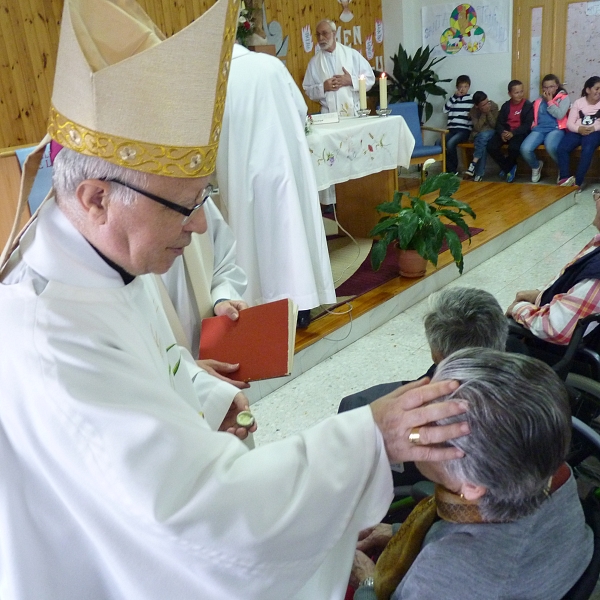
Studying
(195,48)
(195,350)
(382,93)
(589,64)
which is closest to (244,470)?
(195,48)

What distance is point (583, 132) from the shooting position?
6371mm

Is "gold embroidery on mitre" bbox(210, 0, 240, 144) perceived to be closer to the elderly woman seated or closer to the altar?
the elderly woman seated

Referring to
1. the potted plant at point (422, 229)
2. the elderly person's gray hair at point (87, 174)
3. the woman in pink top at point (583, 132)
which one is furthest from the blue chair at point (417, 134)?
the elderly person's gray hair at point (87, 174)

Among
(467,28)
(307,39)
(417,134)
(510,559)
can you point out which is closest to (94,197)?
(510,559)

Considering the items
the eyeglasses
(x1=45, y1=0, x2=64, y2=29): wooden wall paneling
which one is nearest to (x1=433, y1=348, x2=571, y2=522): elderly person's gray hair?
the eyeglasses

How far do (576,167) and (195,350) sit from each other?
20.4ft

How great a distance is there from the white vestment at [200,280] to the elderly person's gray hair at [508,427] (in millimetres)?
1042

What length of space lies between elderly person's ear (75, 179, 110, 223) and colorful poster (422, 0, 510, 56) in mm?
7420

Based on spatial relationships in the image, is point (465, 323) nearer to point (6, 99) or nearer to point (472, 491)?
point (472, 491)

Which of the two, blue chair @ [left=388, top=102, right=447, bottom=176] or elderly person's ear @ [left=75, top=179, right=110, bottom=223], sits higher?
elderly person's ear @ [left=75, top=179, right=110, bottom=223]

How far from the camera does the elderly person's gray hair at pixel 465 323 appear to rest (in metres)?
1.67

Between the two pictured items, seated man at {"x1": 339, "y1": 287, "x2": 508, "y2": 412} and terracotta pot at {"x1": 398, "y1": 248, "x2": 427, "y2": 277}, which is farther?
terracotta pot at {"x1": 398, "y1": 248, "x2": 427, "y2": 277}

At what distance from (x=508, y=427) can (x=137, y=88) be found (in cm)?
79

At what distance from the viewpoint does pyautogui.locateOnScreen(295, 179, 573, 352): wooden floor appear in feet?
11.3
